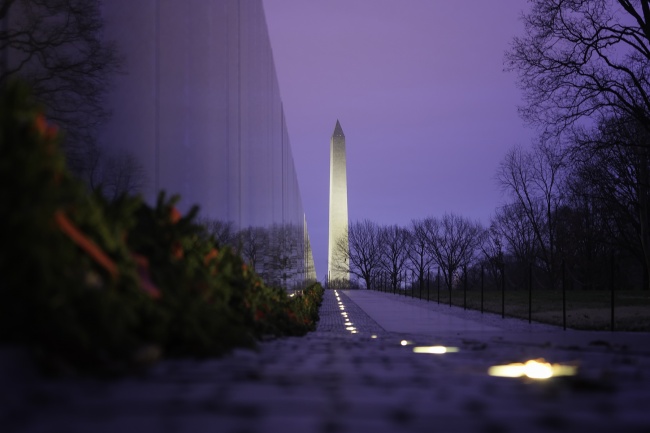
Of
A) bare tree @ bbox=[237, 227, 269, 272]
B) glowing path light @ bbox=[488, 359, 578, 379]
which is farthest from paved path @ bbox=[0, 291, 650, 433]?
bare tree @ bbox=[237, 227, 269, 272]

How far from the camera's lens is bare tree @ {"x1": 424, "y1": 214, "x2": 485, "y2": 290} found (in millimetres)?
69625

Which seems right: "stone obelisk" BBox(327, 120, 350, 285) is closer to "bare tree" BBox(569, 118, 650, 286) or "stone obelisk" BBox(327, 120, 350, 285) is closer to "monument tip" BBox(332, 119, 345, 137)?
"monument tip" BBox(332, 119, 345, 137)

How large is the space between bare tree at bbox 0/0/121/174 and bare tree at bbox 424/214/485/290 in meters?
64.0

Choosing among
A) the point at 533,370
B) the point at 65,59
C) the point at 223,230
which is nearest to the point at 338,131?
the point at 223,230

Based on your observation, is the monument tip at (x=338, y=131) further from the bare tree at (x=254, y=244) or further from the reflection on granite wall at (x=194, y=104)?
the reflection on granite wall at (x=194, y=104)

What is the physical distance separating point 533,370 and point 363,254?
2806 inches

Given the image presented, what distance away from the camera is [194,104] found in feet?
22.7

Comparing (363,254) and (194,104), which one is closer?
(194,104)

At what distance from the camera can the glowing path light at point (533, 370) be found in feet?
9.66

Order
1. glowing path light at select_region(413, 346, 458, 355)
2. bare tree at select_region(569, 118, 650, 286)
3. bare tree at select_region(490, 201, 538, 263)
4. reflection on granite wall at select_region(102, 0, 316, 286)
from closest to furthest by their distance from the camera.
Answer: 1. glowing path light at select_region(413, 346, 458, 355)
2. reflection on granite wall at select_region(102, 0, 316, 286)
3. bare tree at select_region(569, 118, 650, 286)
4. bare tree at select_region(490, 201, 538, 263)

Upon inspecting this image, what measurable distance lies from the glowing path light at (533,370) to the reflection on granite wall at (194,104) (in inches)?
116

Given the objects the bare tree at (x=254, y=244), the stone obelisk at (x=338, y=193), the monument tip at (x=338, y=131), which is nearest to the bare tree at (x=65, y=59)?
the bare tree at (x=254, y=244)

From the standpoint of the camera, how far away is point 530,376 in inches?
113

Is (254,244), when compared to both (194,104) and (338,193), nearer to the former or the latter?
(194,104)
